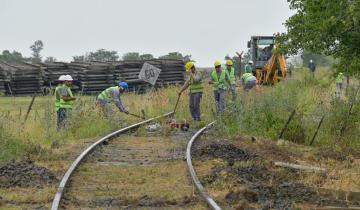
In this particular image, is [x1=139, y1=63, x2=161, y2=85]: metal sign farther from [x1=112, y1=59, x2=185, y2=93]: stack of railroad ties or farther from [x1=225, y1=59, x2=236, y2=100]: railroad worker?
[x1=112, y1=59, x2=185, y2=93]: stack of railroad ties

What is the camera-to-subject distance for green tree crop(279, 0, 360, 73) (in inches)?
460

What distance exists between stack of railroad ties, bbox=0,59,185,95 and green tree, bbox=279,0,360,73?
98.7ft

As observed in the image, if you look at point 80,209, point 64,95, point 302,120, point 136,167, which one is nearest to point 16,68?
point 64,95

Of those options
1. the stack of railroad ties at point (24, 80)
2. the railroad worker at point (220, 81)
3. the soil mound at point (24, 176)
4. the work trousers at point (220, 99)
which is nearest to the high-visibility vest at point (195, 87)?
the railroad worker at point (220, 81)

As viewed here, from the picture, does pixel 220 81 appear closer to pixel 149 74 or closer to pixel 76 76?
pixel 149 74

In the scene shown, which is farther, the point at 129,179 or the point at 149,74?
the point at 149,74

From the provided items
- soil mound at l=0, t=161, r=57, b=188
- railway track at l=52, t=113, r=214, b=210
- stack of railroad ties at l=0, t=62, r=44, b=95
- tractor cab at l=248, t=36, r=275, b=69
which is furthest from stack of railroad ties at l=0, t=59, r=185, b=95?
soil mound at l=0, t=161, r=57, b=188

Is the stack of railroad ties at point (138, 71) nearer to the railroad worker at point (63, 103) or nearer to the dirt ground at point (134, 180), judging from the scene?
the railroad worker at point (63, 103)

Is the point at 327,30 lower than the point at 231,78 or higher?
higher

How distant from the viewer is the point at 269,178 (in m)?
10.9

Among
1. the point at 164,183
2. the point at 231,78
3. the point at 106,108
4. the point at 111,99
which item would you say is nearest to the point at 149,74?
the point at 231,78

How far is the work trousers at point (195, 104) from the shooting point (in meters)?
21.3

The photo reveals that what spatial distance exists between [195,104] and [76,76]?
2444 centimetres

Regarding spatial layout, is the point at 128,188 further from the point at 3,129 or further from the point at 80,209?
the point at 3,129
